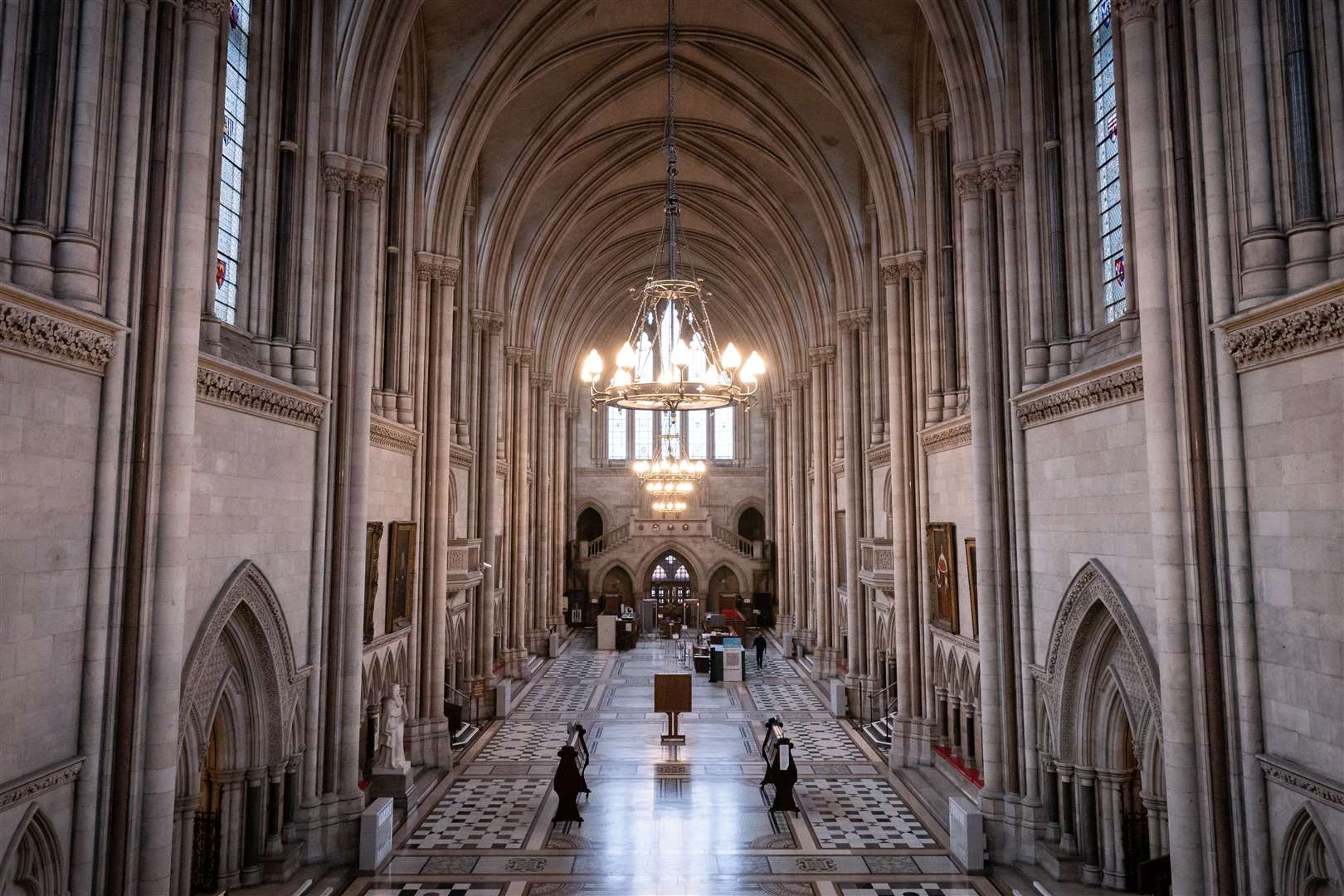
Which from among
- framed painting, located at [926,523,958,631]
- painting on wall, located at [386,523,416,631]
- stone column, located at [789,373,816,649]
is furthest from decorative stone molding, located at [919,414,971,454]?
stone column, located at [789,373,816,649]

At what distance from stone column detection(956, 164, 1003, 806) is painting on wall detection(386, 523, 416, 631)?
352 inches

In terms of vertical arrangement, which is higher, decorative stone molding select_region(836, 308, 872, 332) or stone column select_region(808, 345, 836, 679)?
decorative stone molding select_region(836, 308, 872, 332)

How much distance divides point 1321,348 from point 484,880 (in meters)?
9.74

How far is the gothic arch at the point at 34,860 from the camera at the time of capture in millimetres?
5949

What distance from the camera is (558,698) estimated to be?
2248 cm

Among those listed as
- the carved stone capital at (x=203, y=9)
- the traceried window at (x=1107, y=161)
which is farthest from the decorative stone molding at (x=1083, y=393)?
the carved stone capital at (x=203, y=9)

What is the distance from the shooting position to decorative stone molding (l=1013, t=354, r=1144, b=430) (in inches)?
344

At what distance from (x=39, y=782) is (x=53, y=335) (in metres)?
3.09

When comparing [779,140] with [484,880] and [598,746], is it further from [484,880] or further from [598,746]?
[484,880]

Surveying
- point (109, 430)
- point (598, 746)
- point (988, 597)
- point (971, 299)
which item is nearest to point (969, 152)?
point (971, 299)

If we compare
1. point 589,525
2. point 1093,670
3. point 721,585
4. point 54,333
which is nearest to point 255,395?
point 54,333

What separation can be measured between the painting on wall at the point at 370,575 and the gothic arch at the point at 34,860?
6.49 meters

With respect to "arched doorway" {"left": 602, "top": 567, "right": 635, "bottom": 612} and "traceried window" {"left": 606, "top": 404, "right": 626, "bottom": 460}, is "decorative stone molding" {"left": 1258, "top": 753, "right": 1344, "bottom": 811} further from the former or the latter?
"traceried window" {"left": 606, "top": 404, "right": 626, "bottom": 460}

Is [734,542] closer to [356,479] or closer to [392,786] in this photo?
[392,786]
